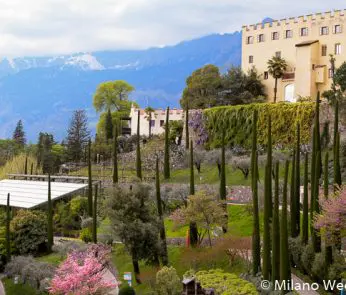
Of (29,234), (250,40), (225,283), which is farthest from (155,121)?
(225,283)

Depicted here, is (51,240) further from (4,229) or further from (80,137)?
(80,137)

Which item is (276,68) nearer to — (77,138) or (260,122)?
(260,122)

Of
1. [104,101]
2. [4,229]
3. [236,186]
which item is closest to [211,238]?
[236,186]

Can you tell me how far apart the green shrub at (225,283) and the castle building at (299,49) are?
3473cm

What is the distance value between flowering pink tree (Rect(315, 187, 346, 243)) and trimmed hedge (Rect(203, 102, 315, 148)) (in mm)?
27526

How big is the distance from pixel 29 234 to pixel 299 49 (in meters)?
33.4

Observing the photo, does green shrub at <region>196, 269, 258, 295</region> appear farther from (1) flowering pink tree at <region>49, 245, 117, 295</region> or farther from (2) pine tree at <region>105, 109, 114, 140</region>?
(2) pine tree at <region>105, 109, 114, 140</region>

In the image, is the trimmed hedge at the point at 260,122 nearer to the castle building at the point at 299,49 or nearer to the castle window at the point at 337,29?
the castle building at the point at 299,49

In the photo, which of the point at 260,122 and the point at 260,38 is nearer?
the point at 260,122

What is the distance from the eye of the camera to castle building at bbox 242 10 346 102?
188 ft

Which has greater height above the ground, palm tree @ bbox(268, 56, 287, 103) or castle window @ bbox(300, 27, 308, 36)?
castle window @ bbox(300, 27, 308, 36)

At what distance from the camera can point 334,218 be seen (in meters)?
21.1

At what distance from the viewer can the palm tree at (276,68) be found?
197 feet

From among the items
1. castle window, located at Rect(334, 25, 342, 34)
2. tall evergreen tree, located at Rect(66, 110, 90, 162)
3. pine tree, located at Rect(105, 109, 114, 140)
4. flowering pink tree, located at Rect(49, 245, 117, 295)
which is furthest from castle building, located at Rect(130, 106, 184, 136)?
flowering pink tree, located at Rect(49, 245, 117, 295)
